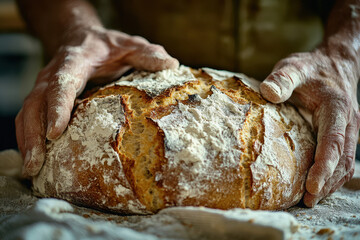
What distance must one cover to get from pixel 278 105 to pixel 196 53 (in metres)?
0.75

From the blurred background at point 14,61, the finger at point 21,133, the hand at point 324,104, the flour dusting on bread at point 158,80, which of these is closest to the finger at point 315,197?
the hand at point 324,104

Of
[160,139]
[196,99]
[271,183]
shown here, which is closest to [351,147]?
[271,183]

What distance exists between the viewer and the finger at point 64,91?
44.2 inches

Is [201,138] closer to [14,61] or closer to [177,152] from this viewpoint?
[177,152]

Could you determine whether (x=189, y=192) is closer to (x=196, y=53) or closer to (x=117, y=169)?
(x=117, y=169)

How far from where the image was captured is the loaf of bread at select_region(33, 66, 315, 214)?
0.98 meters

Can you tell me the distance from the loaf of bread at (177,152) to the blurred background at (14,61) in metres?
1.55

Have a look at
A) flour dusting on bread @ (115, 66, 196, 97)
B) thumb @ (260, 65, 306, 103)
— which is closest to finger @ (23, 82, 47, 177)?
flour dusting on bread @ (115, 66, 196, 97)

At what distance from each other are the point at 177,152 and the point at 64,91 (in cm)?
48

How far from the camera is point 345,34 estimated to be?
1.47m

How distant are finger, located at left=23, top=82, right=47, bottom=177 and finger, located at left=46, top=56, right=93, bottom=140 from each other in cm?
7

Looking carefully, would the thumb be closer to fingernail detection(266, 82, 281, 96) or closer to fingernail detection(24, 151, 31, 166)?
fingernail detection(266, 82, 281, 96)

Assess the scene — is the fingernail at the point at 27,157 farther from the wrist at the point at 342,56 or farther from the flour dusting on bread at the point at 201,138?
the wrist at the point at 342,56

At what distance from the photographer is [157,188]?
980 millimetres
